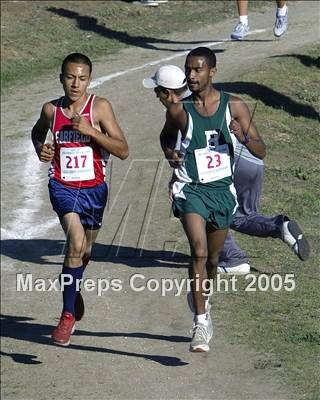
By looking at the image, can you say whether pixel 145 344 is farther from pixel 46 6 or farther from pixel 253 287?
pixel 46 6

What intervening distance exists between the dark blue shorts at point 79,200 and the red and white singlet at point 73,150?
9cm

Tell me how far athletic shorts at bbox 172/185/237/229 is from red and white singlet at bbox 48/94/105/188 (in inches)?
29.2

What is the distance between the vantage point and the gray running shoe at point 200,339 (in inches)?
362

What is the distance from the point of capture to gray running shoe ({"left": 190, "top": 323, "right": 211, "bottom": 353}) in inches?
362

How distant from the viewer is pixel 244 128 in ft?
29.7

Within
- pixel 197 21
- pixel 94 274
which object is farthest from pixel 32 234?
pixel 197 21

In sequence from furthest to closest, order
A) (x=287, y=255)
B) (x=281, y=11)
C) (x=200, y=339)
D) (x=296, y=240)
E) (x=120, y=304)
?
(x=281, y=11) < (x=287, y=255) < (x=120, y=304) < (x=296, y=240) < (x=200, y=339)

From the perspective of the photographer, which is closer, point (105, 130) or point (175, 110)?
point (175, 110)

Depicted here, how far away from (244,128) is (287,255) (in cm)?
309

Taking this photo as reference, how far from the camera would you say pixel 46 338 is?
11.0 m

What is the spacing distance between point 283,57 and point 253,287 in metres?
6.73

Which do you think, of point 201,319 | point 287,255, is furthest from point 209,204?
point 287,255

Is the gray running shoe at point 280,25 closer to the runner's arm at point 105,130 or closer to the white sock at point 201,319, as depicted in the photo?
the runner's arm at point 105,130

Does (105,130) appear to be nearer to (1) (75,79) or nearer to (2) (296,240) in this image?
(1) (75,79)
